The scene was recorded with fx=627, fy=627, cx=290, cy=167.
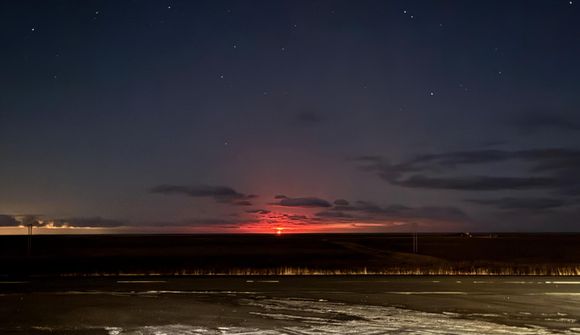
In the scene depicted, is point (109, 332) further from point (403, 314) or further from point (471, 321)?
point (471, 321)

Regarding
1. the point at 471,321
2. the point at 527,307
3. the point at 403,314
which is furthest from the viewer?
the point at 527,307

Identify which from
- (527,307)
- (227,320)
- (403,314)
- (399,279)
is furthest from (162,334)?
(399,279)

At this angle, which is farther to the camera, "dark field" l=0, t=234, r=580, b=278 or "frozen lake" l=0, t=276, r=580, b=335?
"dark field" l=0, t=234, r=580, b=278

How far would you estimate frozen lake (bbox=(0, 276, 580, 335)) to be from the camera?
→ 13.4 meters

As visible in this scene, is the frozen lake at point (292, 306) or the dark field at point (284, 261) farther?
the dark field at point (284, 261)

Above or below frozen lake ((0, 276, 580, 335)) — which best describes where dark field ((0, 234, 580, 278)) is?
above

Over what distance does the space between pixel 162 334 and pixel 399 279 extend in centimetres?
1371

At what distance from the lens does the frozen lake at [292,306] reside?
43.9ft

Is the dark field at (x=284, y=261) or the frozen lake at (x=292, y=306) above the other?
the dark field at (x=284, y=261)

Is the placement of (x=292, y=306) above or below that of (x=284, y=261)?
below

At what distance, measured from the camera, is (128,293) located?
1972 cm

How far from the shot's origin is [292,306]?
16609 millimetres

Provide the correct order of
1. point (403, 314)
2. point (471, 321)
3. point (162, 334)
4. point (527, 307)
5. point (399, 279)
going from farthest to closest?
point (399, 279) → point (527, 307) → point (403, 314) → point (471, 321) → point (162, 334)

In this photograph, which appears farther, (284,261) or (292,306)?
(284,261)
